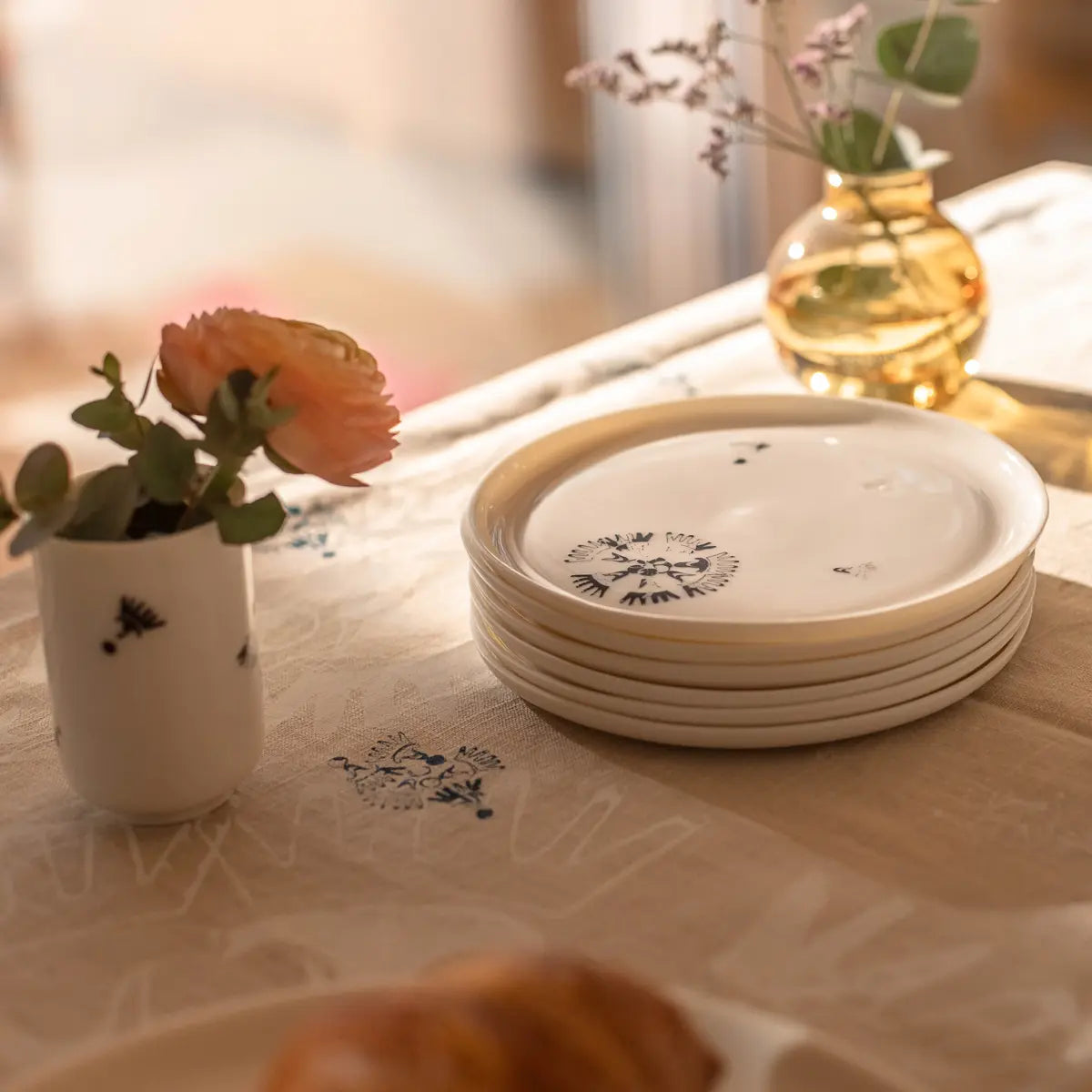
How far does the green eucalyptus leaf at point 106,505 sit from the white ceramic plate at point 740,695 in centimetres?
23

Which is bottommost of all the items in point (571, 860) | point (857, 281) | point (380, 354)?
point (380, 354)

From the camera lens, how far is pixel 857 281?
1104 mm

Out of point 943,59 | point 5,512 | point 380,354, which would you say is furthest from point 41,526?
point 380,354

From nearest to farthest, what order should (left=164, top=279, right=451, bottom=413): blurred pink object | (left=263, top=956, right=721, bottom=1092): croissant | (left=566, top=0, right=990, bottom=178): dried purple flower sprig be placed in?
1. (left=263, top=956, right=721, bottom=1092): croissant
2. (left=566, top=0, right=990, bottom=178): dried purple flower sprig
3. (left=164, top=279, right=451, bottom=413): blurred pink object

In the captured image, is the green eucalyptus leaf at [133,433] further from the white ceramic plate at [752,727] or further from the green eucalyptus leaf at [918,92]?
the green eucalyptus leaf at [918,92]

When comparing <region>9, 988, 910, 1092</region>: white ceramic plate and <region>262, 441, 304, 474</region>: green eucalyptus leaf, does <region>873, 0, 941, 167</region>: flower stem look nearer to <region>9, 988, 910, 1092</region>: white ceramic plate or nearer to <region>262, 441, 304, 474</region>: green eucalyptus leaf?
<region>262, 441, 304, 474</region>: green eucalyptus leaf

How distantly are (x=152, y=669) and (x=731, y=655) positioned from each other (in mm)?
270

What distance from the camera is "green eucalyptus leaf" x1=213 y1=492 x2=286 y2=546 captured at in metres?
0.66

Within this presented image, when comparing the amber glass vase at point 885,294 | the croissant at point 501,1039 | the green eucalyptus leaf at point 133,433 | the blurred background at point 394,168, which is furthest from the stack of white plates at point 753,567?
the blurred background at point 394,168

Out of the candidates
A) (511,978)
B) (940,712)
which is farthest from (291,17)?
(511,978)

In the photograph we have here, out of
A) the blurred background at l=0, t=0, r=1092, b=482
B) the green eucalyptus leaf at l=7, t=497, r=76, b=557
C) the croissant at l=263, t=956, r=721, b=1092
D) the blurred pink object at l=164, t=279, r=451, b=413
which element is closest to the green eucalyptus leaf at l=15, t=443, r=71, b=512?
the green eucalyptus leaf at l=7, t=497, r=76, b=557

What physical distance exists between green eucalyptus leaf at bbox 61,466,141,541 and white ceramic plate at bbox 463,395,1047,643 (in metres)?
0.21

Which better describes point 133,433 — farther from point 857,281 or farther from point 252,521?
point 857,281

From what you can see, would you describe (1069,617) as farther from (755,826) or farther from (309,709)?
(309,709)
